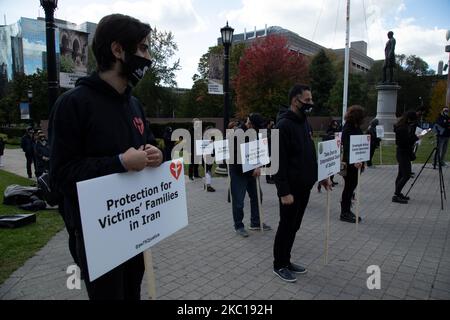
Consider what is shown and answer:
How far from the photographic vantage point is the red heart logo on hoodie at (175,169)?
2.33 m

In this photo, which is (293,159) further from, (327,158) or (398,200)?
(398,200)

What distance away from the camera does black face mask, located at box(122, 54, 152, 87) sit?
198 centimetres

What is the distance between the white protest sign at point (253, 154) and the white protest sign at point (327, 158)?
1493 millimetres

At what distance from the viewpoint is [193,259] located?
4883mm

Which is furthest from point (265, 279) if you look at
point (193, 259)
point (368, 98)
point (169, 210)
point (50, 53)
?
point (368, 98)

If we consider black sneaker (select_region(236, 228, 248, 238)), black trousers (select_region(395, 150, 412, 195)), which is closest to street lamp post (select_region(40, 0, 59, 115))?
black sneaker (select_region(236, 228, 248, 238))

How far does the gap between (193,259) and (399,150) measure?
604cm

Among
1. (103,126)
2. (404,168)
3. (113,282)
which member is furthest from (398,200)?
(103,126)

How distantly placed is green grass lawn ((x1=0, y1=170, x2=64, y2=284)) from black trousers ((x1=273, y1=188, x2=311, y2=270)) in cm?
344

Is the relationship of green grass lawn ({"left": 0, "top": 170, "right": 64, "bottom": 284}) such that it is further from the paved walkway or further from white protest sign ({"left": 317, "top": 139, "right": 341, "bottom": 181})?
white protest sign ({"left": 317, "top": 139, "right": 341, "bottom": 181})

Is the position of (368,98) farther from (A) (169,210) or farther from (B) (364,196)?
(A) (169,210)

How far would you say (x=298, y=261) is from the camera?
191 inches

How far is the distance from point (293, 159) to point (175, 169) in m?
2.01

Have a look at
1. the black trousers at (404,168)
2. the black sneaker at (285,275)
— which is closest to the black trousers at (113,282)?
the black sneaker at (285,275)
